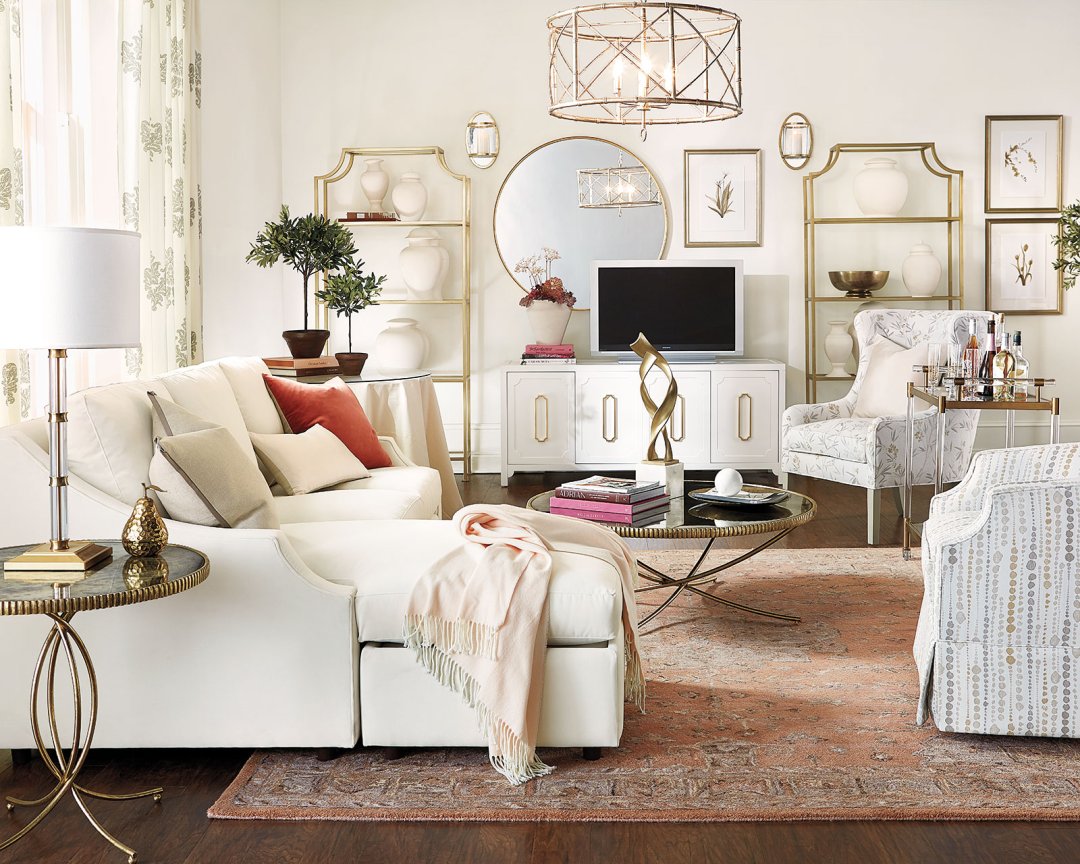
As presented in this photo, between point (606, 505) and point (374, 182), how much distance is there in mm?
4012

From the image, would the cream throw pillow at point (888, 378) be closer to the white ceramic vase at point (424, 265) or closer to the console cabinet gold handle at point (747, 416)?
the console cabinet gold handle at point (747, 416)

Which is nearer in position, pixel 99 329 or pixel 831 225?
pixel 99 329

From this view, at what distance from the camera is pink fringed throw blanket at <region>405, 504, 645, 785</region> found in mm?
2443

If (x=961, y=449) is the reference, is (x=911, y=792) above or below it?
below

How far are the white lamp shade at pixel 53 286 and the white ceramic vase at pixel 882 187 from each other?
5.49m

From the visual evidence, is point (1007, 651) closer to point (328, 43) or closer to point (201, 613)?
point (201, 613)

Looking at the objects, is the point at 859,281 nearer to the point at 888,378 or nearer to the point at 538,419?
the point at 888,378

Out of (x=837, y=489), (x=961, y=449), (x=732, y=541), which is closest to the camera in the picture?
(x=732, y=541)

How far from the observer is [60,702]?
251 centimetres

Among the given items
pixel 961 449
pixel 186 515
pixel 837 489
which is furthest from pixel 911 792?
pixel 837 489

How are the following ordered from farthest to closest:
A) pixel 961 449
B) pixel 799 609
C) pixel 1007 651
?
pixel 961 449
pixel 799 609
pixel 1007 651

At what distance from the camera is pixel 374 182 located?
680cm

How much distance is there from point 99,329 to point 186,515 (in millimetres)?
654

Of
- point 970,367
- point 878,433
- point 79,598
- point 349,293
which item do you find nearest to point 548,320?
point 349,293
